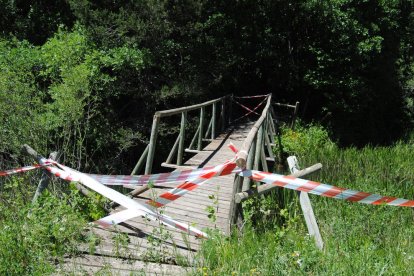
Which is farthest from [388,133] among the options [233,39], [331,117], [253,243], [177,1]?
[253,243]

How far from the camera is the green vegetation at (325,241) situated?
358 centimetres

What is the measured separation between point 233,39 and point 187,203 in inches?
483

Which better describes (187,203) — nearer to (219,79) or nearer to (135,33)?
(135,33)

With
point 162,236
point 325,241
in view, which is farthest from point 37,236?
point 325,241

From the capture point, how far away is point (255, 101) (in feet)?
64.2

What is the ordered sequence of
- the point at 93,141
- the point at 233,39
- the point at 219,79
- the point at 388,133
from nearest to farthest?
1. the point at 93,141
2. the point at 219,79
3. the point at 233,39
4. the point at 388,133

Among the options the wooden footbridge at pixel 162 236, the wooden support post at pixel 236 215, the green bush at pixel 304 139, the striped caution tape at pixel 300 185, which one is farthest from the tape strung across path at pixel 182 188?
the green bush at pixel 304 139

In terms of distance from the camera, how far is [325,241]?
176 inches

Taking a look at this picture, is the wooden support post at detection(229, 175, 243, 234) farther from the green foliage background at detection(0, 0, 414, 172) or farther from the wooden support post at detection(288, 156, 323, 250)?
the green foliage background at detection(0, 0, 414, 172)

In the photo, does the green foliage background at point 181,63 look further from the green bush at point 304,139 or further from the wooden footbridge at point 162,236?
the wooden footbridge at point 162,236

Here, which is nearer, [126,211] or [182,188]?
[126,211]

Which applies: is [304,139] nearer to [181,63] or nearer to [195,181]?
[181,63]

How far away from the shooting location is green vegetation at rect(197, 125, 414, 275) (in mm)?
3576

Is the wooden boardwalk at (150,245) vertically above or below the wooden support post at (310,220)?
below
